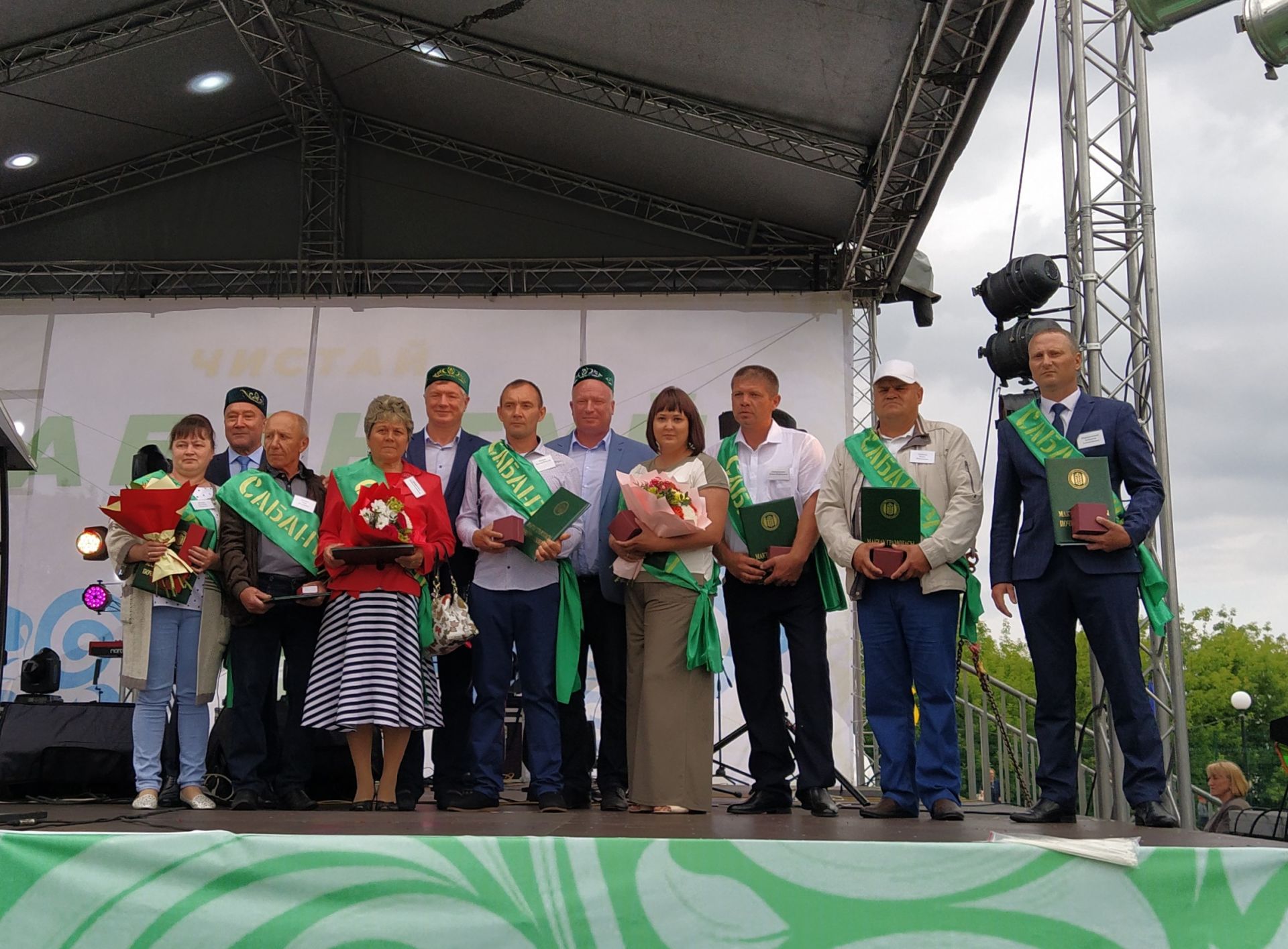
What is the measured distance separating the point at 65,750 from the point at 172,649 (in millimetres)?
630

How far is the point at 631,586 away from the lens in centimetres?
364

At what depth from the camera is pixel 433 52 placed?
8.27m

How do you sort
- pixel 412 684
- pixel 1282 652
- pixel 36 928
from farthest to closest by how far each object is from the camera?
pixel 1282 652 < pixel 412 684 < pixel 36 928

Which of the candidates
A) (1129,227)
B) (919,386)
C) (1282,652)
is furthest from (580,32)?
(1282,652)

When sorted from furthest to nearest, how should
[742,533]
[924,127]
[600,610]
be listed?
1. [924,127]
2. [600,610]
3. [742,533]

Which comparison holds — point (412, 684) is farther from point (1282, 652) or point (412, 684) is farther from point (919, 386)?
point (1282, 652)

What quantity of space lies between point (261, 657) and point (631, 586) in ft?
3.82

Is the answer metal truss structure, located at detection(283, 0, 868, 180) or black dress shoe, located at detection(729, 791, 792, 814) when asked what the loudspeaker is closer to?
black dress shoe, located at detection(729, 791, 792, 814)

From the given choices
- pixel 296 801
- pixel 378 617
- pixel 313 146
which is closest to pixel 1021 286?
pixel 378 617

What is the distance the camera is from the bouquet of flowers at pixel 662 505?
11.1ft

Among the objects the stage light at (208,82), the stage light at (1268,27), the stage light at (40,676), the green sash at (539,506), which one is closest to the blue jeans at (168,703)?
the green sash at (539,506)

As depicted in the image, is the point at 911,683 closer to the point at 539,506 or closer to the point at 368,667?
the point at 539,506

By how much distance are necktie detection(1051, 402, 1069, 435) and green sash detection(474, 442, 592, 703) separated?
151 centimetres

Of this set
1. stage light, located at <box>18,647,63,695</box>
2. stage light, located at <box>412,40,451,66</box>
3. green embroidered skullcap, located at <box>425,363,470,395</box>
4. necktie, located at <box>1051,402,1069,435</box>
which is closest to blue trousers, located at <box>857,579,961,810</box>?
necktie, located at <box>1051,402,1069,435</box>
